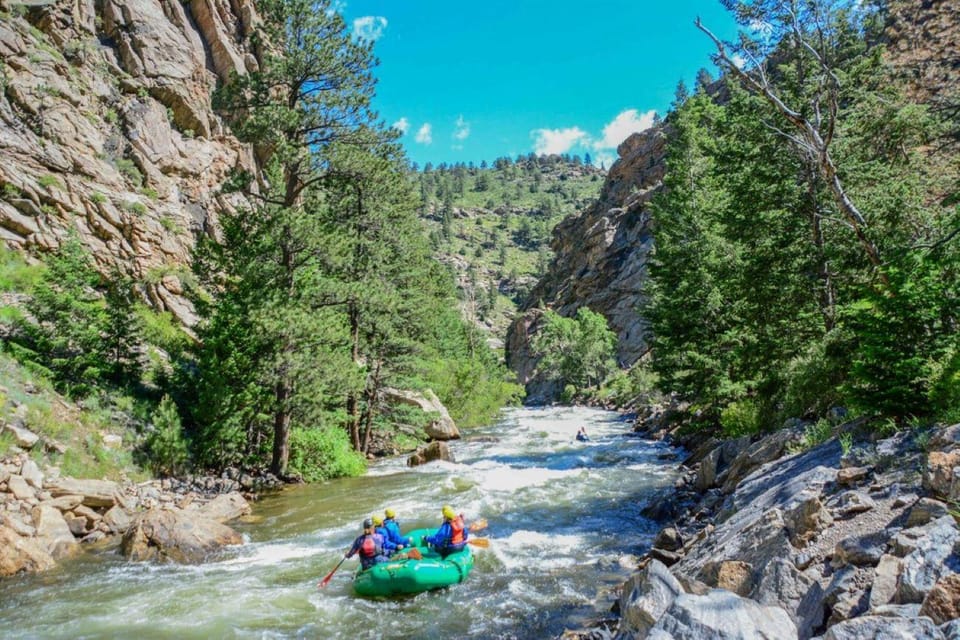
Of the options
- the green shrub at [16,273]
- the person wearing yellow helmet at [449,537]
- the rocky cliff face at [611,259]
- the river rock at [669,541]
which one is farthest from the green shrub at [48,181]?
the rocky cliff face at [611,259]

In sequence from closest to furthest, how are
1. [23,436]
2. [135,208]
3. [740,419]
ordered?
[23,436] < [740,419] < [135,208]

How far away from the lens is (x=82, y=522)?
11805 millimetres

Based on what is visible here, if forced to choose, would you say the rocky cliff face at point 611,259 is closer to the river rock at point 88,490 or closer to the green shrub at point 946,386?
the green shrub at point 946,386

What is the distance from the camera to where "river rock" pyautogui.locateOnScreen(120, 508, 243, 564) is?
10945mm

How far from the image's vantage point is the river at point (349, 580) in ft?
26.9

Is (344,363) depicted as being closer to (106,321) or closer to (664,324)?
A: (106,321)

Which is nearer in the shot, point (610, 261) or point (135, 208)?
point (135, 208)

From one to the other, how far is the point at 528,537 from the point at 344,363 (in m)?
9.15

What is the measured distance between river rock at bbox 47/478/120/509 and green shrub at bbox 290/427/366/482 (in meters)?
6.41

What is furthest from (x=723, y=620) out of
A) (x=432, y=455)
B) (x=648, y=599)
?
(x=432, y=455)

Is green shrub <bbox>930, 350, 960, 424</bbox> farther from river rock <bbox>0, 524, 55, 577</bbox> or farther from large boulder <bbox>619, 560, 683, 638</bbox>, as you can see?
river rock <bbox>0, 524, 55, 577</bbox>

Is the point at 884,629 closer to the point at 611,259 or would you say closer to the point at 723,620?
the point at 723,620

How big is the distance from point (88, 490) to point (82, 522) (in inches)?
32.6

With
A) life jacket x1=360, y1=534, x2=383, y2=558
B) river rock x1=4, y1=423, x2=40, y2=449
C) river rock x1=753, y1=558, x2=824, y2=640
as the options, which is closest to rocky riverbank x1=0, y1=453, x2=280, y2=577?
river rock x1=4, y1=423, x2=40, y2=449
